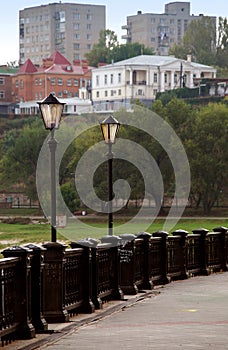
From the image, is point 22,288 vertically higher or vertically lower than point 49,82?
lower

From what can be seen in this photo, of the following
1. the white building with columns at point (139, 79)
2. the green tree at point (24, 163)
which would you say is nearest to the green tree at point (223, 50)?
the white building with columns at point (139, 79)

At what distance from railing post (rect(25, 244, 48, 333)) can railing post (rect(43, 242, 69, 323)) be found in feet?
2.62

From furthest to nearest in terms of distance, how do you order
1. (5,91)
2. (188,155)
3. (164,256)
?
1. (5,91)
2. (188,155)
3. (164,256)

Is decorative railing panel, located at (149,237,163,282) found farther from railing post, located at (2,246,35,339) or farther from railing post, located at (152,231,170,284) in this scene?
railing post, located at (2,246,35,339)

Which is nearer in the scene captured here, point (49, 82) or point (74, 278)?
point (74, 278)

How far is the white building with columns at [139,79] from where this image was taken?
158 m

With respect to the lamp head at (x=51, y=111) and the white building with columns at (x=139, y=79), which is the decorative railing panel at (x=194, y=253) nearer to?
the lamp head at (x=51, y=111)

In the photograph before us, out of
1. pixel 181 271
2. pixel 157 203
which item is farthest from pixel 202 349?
pixel 157 203

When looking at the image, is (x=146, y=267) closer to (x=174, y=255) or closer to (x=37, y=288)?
(x=174, y=255)

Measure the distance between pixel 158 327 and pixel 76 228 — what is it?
2769 inches

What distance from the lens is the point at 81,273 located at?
53.6ft

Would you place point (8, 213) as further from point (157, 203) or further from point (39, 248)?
point (39, 248)

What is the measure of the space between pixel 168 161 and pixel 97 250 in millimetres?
76410

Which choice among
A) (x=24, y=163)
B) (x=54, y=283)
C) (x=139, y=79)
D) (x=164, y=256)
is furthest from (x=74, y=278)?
(x=139, y=79)
